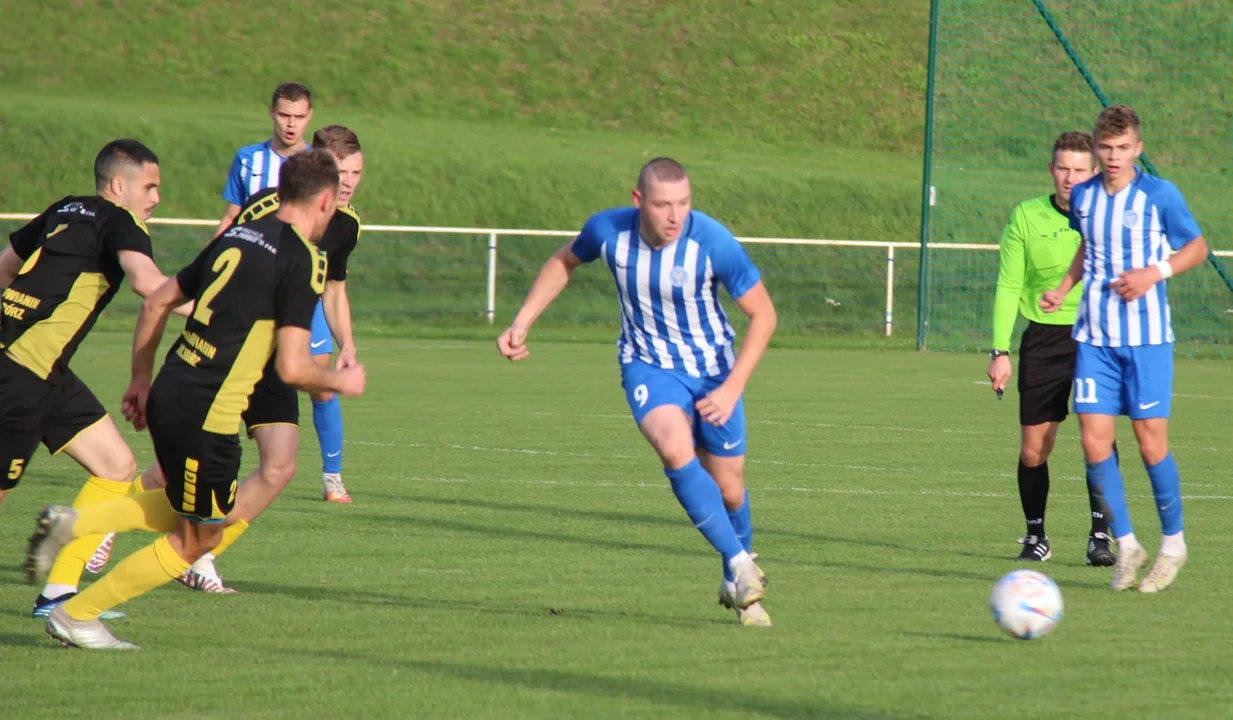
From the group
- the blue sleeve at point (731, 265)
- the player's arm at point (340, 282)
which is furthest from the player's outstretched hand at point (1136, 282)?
the player's arm at point (340, 282)

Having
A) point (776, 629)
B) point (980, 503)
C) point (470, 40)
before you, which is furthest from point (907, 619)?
point (470, 40)

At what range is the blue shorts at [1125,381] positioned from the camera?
7.76 meters

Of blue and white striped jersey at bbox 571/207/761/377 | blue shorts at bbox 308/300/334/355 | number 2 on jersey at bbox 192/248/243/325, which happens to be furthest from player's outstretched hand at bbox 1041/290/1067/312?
blue shorts at bbox 308/300/334/355

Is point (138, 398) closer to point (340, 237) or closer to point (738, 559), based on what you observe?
point (738, 559)

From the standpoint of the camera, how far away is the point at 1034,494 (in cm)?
871

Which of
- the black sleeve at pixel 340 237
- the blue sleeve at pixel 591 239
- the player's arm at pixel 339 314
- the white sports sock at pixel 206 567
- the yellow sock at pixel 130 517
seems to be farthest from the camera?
the player's arm at pixel 339 314

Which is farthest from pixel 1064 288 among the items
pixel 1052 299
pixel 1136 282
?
pixel 1136 282

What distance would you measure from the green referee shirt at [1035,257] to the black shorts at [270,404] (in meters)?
3.78

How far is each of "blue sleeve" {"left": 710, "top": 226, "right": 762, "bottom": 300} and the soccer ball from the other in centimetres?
148

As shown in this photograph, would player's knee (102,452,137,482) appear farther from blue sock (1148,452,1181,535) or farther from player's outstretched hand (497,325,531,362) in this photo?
blue sock (1148,452,1181,535)

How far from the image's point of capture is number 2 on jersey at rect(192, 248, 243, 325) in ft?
19.5

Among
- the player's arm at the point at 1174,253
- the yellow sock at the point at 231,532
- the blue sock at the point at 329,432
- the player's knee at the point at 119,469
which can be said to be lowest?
the blue sock at the point at 329,432

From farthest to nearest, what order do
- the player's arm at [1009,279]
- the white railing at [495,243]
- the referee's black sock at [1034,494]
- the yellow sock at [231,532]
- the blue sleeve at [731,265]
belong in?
the white railing at [495,243]
the player's arm at [1009,279]
the referee's black sock at [1034,494]
the blue sleeve at [731,265]
the yellow sock at [231,532]

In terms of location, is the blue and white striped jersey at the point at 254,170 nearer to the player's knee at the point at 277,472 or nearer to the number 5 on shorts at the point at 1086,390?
the player's knee at the point at 277,472
